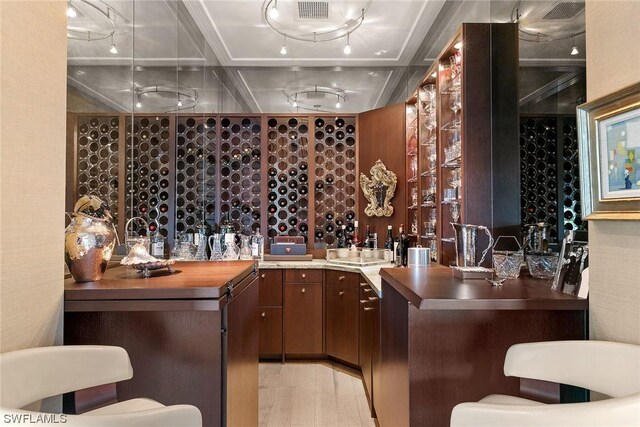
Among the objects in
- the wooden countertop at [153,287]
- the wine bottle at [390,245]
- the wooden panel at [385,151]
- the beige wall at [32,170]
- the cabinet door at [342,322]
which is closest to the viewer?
the beige wall at [32,170]

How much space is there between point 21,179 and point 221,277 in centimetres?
82

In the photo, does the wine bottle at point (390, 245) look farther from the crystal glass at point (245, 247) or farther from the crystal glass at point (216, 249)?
the crystal glass at point (216, 249)

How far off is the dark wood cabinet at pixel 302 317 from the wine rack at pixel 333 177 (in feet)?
2.04

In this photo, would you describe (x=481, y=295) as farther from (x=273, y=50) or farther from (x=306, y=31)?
(x=273, y=50)

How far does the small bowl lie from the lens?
198cm

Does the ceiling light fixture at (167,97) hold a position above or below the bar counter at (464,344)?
above

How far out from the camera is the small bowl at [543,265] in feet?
6.50

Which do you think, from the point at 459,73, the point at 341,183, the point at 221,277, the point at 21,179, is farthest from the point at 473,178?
the point at 21,179

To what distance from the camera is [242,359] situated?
1946 mm

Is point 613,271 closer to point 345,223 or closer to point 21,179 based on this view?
point 21,179

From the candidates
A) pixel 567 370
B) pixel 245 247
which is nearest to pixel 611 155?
pixel 567 370

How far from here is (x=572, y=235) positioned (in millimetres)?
1767

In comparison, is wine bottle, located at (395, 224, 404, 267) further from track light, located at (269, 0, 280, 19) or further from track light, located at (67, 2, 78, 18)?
track light, located at (67, 2, 78, 18)

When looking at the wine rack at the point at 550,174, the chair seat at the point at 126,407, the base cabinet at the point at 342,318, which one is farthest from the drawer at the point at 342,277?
the chair seat at the point at 126,407
